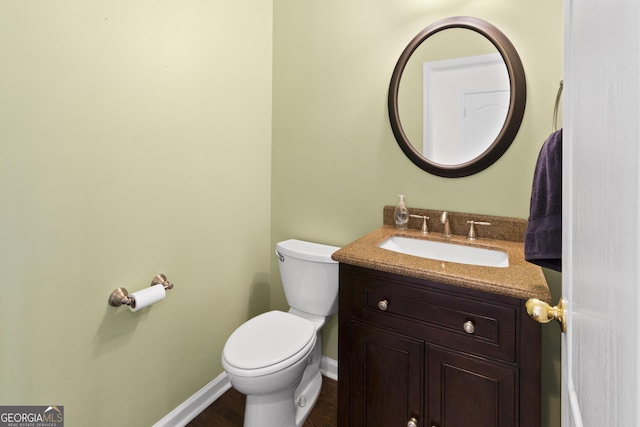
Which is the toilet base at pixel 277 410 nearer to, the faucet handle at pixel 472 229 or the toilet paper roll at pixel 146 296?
the toilet paper roll at pixel 146 296

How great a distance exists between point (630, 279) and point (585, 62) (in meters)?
0.34

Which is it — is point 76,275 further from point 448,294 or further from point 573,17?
point 573,17

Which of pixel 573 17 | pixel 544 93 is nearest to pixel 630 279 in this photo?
pixel 573 17

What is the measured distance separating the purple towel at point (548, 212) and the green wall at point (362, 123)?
0.55m

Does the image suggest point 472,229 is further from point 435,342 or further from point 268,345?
point 268,345

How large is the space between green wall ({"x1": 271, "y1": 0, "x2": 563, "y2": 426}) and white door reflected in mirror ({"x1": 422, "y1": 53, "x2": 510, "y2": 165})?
0.34 feet

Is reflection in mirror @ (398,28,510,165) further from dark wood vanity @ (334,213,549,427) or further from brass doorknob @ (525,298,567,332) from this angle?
brass doorknob @ (525,298,567,332)

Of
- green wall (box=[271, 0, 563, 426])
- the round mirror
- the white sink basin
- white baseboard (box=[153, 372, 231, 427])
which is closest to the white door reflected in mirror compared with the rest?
the round mirror

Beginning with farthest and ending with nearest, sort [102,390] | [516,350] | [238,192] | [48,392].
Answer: [238,192], [102,390], [48,392], [516,350]

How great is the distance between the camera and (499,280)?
104 centimetres

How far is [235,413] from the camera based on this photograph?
170 centimetres

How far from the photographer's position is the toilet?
1.31 m

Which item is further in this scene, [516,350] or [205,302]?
[205,302]

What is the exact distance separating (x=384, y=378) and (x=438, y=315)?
352 millimetres
